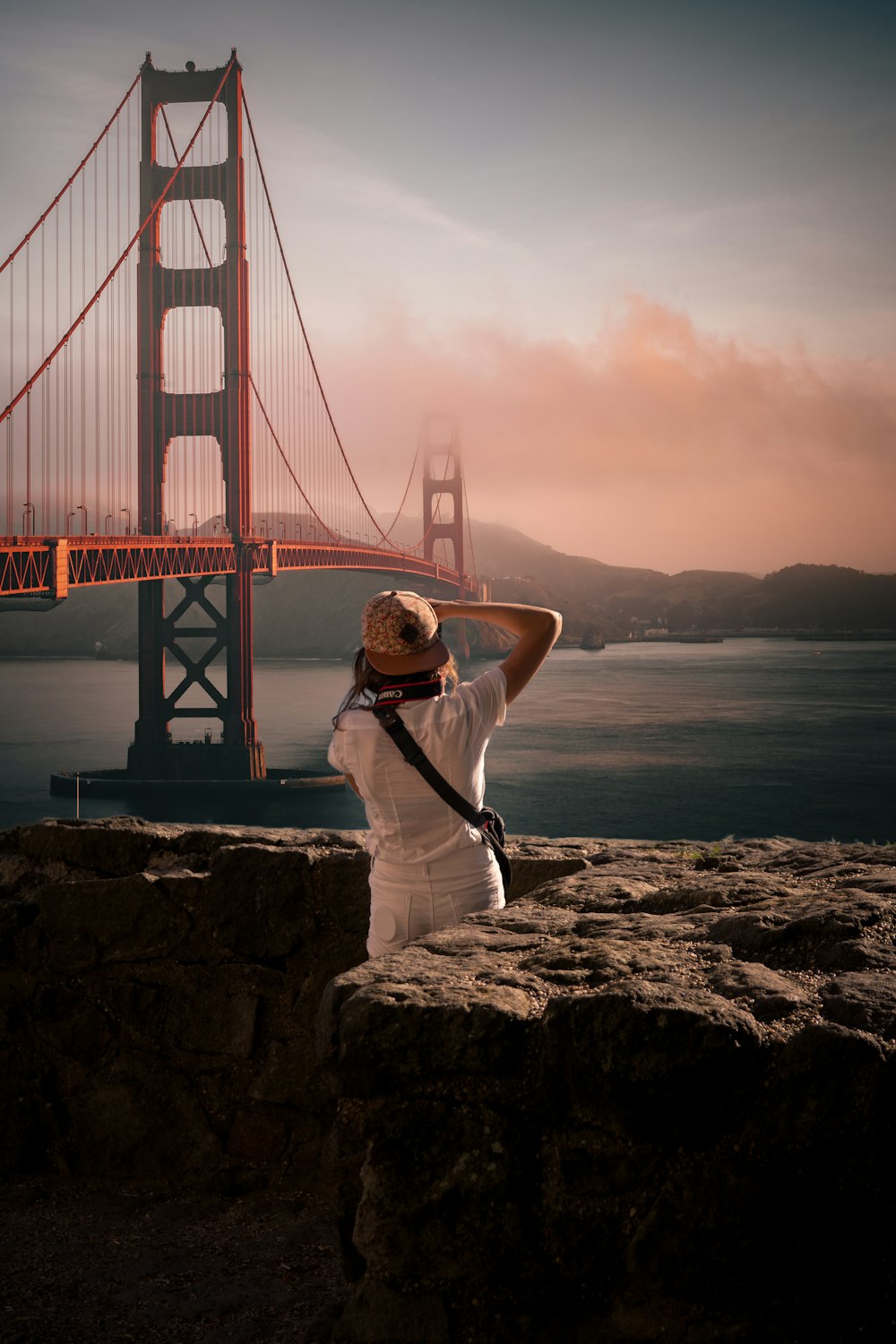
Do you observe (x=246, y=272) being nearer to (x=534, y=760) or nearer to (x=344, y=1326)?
(x=534, y=760)

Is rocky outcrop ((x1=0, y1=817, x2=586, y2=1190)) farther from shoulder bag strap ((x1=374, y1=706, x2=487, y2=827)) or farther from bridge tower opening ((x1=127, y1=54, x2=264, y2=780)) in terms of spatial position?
bridge tower opening ((x1=127, y1=54, x2=264, y2=780))

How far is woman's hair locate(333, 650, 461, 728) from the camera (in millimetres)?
1713

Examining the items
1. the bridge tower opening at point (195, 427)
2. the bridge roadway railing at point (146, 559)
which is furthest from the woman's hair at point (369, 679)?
the bridge tower opening at point (195, 427)

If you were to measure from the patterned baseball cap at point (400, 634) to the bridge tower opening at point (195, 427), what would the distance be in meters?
22.7

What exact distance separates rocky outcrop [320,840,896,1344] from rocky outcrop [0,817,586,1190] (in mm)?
1091

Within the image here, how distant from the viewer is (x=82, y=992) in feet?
8.77

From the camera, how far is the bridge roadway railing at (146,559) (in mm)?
15930

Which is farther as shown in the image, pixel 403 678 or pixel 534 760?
pixel 534 760

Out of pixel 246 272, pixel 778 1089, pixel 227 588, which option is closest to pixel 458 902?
pixel 778 1089

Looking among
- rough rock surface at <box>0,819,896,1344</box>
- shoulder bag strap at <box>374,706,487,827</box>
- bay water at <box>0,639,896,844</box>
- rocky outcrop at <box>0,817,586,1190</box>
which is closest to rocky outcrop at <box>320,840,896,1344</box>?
rough rock surface at <box>0,819,896,1344</box>

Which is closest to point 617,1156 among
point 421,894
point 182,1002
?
point 421,894

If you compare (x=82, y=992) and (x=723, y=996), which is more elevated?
(x=723, y=996)

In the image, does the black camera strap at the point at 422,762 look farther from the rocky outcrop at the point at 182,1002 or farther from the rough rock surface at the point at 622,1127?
the rocky outcrop at the point at 182,1002

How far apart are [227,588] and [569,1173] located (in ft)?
82.5
